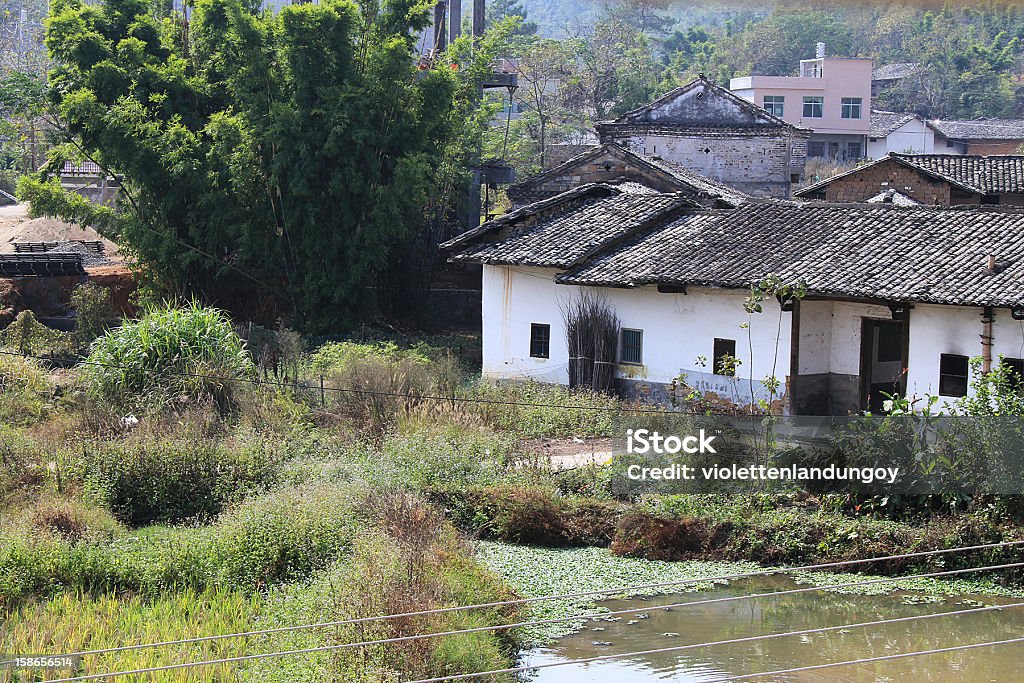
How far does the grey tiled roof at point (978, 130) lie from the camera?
46.9 meters

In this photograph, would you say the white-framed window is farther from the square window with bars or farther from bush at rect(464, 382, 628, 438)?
bush at rect(464, 382, 628, 438)

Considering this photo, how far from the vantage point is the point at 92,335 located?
20.2m

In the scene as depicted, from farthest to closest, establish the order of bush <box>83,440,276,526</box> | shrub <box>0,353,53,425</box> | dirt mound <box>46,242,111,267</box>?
1. dirt mound <box>46,242,111,267</box>
2. shrub <box>0,353,53,425</box>
3. bush <box>83,440,276,526</box>

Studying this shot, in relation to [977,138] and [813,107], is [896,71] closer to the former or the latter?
[977,138]

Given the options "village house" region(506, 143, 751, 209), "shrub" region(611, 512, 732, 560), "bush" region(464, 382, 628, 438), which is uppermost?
"village house" region(506, 143, 751, 209)

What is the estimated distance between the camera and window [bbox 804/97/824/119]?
46.8 meters

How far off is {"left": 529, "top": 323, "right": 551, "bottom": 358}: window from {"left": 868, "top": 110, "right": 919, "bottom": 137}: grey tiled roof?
32098 mm

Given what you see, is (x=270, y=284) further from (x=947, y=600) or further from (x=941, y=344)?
(x=947, y=600)

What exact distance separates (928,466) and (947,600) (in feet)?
5.06

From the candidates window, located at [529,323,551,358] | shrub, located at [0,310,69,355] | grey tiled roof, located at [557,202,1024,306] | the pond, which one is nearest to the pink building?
grey tiled roof, located at [557,202,1024,306]

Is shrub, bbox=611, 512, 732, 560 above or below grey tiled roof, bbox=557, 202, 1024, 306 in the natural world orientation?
below

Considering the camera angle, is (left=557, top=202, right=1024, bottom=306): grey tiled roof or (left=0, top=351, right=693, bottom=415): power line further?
(left=0, top=351, right=693, bottom=415): power line

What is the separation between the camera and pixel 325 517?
11781 mm

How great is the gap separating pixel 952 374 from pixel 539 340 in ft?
21.7
